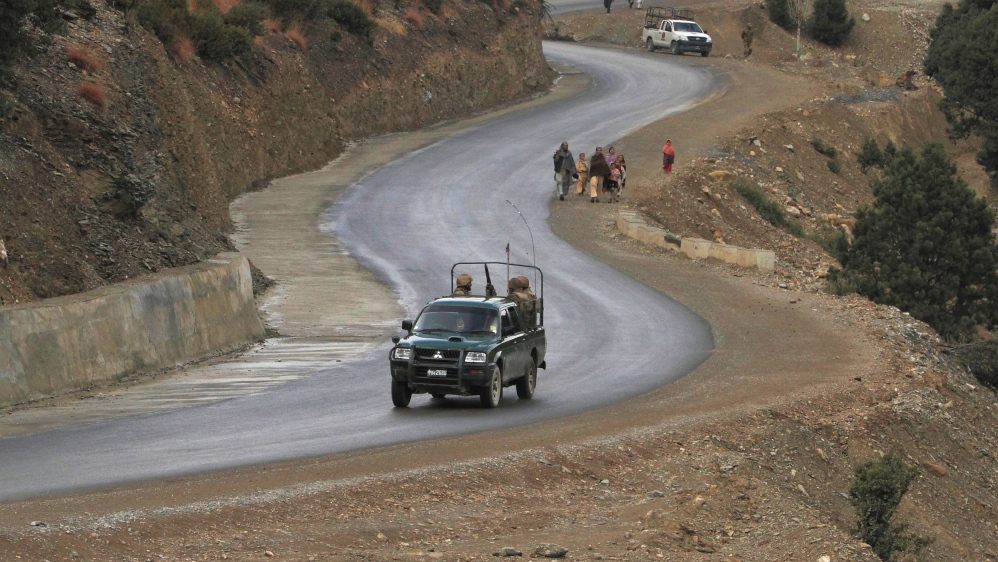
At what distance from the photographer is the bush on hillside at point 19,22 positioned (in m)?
21.4

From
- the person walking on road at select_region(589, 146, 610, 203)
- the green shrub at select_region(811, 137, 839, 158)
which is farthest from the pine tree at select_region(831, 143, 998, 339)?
the green shrub at select_region(811, 137, 839, 158)

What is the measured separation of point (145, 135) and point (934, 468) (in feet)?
55.5

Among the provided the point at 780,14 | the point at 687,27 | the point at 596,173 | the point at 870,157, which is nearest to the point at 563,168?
the point at 596,173

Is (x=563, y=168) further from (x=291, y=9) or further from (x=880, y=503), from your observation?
(x=880, y=503)

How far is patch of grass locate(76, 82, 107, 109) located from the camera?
24.8m

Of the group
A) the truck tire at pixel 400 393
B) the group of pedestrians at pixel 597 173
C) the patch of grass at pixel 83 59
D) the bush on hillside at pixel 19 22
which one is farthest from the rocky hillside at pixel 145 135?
the group of pedestrians at pixel 597 173

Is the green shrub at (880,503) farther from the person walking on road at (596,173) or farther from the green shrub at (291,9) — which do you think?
the green shrub at (291,9)

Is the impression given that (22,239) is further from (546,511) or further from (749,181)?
(749,181)

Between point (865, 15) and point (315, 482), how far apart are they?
92.4 m

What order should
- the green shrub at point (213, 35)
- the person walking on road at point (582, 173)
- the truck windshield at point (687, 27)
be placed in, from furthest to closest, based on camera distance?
the truck windshield at point (687, 27), the person walking on road at point (582, 173), the green shrub at point (213, 35)

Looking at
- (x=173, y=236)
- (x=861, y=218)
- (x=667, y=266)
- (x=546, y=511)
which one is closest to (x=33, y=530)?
(x=546, y=511)

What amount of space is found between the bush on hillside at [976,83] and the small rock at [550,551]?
57.2 meters

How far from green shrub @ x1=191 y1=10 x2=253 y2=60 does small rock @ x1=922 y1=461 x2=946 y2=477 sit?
31.6m

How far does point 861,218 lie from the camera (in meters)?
42.1
